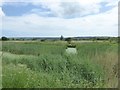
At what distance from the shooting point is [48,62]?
898 centimetres

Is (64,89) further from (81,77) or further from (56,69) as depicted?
(56,69)

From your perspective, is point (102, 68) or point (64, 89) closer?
point (64, 89)

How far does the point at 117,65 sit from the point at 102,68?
402mm

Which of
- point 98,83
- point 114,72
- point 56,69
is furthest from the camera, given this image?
point 56,69

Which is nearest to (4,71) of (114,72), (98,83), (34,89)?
(34,89)

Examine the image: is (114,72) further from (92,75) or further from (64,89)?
(64,89)

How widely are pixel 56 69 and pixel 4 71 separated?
1564mm

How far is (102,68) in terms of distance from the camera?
786 cm

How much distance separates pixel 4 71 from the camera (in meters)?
6.81

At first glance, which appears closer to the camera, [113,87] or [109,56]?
[113,87]

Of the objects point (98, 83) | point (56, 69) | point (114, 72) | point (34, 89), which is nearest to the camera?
point (34, 89)

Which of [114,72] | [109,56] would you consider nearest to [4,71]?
[114,72]

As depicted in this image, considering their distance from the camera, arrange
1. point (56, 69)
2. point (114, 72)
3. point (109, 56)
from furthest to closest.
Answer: point (109, 56) → point (56, 69) → point (114, 72)

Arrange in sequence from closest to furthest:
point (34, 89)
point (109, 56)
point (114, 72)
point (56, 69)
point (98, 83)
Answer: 1. point (34, 89)
2. point (98, 83)
3. point (114, 72)
4. point (56, 69)
5. point (109, 56)
